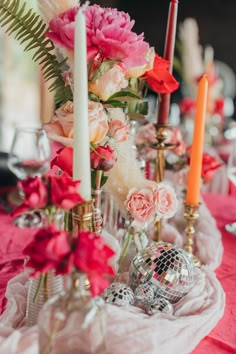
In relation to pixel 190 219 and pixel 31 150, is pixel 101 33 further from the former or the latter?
pixel 190 219

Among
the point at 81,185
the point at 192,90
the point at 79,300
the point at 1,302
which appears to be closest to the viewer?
the point at 79,300

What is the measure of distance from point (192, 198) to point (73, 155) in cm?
40

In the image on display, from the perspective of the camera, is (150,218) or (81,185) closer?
(81,185)

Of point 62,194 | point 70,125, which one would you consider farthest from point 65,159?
point 62,194

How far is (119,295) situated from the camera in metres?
0.75

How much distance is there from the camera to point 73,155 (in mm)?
662

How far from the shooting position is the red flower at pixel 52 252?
0.51 metres

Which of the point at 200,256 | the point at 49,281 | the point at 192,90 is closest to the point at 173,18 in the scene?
the point at 200,256

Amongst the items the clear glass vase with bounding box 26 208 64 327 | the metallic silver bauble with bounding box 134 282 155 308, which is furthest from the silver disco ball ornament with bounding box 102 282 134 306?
the clear glass vase with bounding box 26 208 64 327

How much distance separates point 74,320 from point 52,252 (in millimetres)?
94

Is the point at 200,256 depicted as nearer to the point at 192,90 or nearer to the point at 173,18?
the point at 173,18

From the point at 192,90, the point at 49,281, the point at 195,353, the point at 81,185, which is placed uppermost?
the point at 192,90

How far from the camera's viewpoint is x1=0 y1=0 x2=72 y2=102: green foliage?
2.60 feet

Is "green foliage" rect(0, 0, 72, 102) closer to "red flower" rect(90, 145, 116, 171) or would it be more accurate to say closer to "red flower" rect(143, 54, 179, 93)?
"red flower" rect(90, 145, 116, 171)
